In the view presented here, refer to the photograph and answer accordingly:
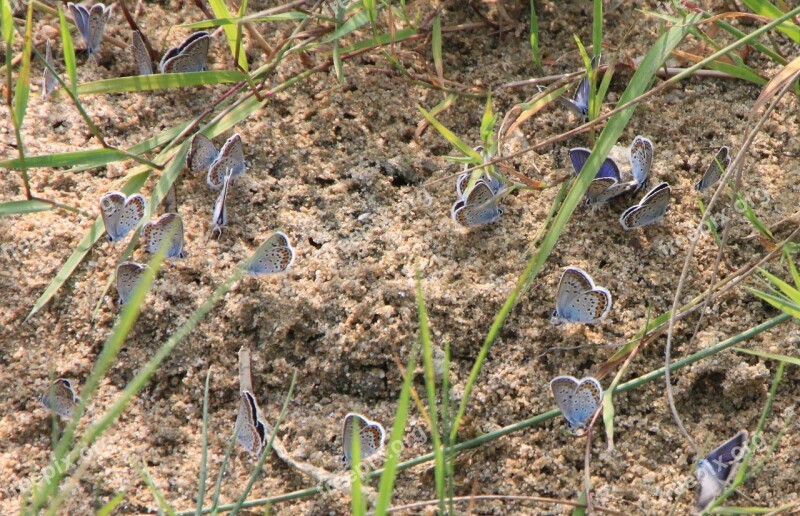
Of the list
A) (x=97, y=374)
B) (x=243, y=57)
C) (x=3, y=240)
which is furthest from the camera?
(x=243, y=57)

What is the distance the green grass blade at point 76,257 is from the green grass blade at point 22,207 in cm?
19

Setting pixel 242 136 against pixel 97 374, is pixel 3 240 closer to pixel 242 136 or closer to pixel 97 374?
pixel 242 136

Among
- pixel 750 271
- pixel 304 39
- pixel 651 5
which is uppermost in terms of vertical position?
pixel 304 39

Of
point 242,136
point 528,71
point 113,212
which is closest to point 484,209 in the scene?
point 528,71

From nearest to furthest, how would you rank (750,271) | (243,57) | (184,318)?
(750,271), (184,318), (243,57)

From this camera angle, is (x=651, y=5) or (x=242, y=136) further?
(x=651, y=5)

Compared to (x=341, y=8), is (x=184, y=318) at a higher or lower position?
lower

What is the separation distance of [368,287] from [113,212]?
87 cm

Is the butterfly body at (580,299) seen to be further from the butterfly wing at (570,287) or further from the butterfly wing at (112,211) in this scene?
the butterfly wing at (112,211)

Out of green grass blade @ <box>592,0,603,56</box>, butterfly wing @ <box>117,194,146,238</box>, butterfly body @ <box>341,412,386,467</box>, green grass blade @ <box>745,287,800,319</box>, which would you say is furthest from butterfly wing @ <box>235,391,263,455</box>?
green grass blade @ <box>592,0,603,56</box>

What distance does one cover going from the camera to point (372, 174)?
287cm

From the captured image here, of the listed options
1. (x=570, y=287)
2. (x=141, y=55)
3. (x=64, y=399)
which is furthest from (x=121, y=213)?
(x=570, y=287)

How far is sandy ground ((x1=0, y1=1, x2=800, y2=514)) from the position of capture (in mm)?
2326

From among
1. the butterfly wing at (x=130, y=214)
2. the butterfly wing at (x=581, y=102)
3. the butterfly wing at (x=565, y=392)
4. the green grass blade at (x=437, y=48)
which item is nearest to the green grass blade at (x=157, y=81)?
the butterfly wing at (x=130, y=214)
